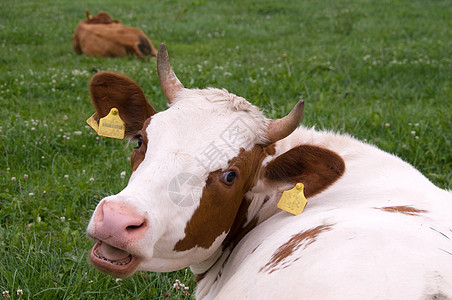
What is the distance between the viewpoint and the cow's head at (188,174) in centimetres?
252

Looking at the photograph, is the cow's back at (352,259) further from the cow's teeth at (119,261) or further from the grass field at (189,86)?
the grass field at (189,86)

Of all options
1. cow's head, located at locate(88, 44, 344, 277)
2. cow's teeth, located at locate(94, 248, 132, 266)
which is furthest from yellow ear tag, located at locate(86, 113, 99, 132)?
cow's teeth, located at locate(94, 248, 132, 266)

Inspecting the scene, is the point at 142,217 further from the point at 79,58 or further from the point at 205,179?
the point at 79,58

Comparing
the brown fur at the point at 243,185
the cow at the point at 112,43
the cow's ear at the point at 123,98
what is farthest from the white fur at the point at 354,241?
the cow at the point at 112,43

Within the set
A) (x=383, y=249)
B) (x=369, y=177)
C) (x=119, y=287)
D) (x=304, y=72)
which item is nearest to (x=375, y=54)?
(x=304, y=72)

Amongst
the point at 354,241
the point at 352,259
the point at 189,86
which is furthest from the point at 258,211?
the point at 189,86

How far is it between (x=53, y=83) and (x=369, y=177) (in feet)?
20.7

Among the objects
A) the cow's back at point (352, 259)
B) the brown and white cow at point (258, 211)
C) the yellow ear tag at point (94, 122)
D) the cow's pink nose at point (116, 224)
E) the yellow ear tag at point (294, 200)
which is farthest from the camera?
the yellow ear tag at point (94, 122)

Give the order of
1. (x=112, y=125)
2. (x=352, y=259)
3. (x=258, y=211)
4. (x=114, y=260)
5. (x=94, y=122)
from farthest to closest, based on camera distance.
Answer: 1. (x=94, y=122)
2. (x=112, y=125)
3. (x=258, y=211)
4. (x=114, y=260)
5. (x=352, y=259)

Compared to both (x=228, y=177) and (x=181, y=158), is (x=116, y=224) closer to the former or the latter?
(x=181, y=158)

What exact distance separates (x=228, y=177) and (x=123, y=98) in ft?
3.66

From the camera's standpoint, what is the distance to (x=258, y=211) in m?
3.52

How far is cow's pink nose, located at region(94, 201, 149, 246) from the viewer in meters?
2.36

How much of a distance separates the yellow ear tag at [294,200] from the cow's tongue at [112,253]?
104 centimetres
